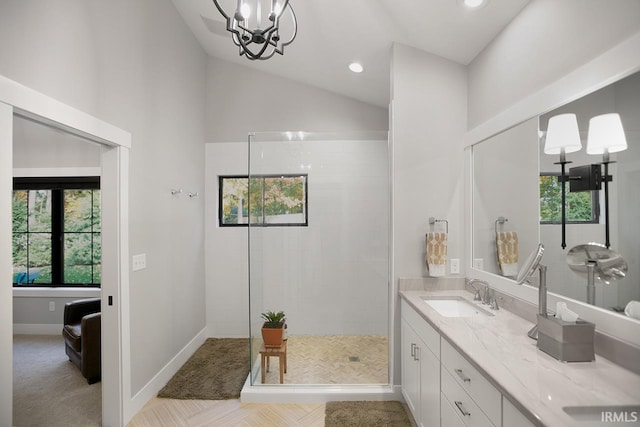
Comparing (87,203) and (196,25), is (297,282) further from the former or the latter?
(87,203)

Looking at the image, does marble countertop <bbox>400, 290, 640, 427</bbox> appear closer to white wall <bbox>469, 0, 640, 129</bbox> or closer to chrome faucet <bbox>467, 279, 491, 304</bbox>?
chrome faucet <bbox>467, 279, 491, 304</bbox>

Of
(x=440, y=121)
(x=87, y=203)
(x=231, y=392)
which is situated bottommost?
(x=231, y=392)

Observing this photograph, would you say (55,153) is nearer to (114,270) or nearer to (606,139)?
(114,270)

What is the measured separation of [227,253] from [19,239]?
113 inches

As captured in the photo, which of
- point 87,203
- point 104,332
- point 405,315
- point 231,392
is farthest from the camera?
point 87,203

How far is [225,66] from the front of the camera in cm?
388

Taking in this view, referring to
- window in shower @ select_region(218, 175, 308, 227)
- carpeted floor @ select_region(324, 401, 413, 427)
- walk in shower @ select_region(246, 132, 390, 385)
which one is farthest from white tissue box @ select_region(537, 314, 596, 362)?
window in shower @ select_region(218, 175, 308, 227)

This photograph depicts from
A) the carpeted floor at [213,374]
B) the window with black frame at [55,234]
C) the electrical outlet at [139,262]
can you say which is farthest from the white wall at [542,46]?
the window with black frame at [55,234]

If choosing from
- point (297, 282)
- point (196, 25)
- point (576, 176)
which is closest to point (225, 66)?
point (196, 25)

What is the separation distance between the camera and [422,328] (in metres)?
1.96

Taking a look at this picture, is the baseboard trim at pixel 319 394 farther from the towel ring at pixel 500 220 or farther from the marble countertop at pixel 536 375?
the towel ring at pixel 500 220

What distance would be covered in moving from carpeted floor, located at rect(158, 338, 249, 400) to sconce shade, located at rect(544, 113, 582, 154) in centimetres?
288

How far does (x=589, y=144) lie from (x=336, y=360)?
7.84ft

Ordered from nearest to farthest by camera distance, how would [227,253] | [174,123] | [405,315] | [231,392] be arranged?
[405,315], [231,392], [174,123], [227,253]
